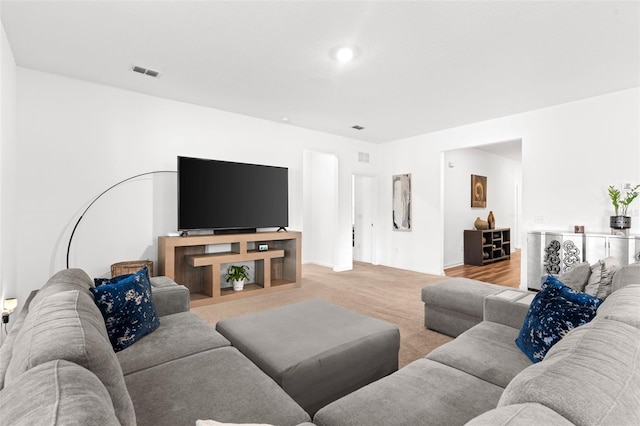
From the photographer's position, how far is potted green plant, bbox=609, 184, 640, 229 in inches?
147

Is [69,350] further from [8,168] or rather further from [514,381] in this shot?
[8,168]

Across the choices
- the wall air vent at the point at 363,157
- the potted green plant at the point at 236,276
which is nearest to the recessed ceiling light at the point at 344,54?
the potted green plant at the point at 236,276

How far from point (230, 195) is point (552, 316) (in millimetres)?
3909

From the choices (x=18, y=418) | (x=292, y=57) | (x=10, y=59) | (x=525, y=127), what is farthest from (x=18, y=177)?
(x=525, y=127)

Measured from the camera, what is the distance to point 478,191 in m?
7.54

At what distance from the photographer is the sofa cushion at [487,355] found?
1.48 metres

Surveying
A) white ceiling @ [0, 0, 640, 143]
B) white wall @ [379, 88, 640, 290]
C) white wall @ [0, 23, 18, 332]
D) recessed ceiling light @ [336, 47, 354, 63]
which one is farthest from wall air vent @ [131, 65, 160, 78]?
white wall @ [379, 88, 640, 290]

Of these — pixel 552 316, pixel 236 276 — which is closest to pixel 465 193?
pixel 236 276

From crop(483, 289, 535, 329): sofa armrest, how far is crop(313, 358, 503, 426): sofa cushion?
817 mm

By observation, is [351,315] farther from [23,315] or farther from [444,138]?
[444,138]

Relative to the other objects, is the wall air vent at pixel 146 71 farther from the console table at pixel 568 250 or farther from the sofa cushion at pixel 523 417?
the console table at pixel 568 250

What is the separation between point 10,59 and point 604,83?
20.6 feet

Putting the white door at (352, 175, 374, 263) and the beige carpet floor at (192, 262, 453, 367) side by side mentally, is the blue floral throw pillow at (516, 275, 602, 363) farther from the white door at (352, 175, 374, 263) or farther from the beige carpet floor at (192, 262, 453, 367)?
the white door at (352, 175, 374, 263)

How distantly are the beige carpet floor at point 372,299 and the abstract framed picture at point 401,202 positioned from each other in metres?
0.97
